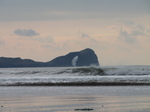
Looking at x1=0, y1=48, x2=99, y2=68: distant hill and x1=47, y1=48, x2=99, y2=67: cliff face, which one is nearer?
x1=0, y1=48, x2=99, y2=68: distant hill

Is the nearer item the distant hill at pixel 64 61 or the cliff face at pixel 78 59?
Result: the distant hill at pixel 64 61

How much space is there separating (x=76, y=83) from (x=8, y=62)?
5342 inches

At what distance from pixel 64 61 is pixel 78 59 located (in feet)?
22.6

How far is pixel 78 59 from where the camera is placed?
7372 inches

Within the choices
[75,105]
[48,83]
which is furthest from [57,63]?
[75,105]

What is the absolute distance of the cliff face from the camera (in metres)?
184

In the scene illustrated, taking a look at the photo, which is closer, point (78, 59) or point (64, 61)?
point (64, 61)

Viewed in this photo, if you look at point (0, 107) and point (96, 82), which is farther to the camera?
point (96, 82)

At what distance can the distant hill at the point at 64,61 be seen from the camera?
588 feet

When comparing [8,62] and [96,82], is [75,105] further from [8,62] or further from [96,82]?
[8,62]

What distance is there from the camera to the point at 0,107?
2362 centimetres

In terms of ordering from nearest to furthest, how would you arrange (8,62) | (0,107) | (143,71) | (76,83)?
(0,107) → (76,83) → (143,71) → (8,62)

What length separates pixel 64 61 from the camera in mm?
184500

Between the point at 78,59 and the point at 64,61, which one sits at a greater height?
the point at 78,59
